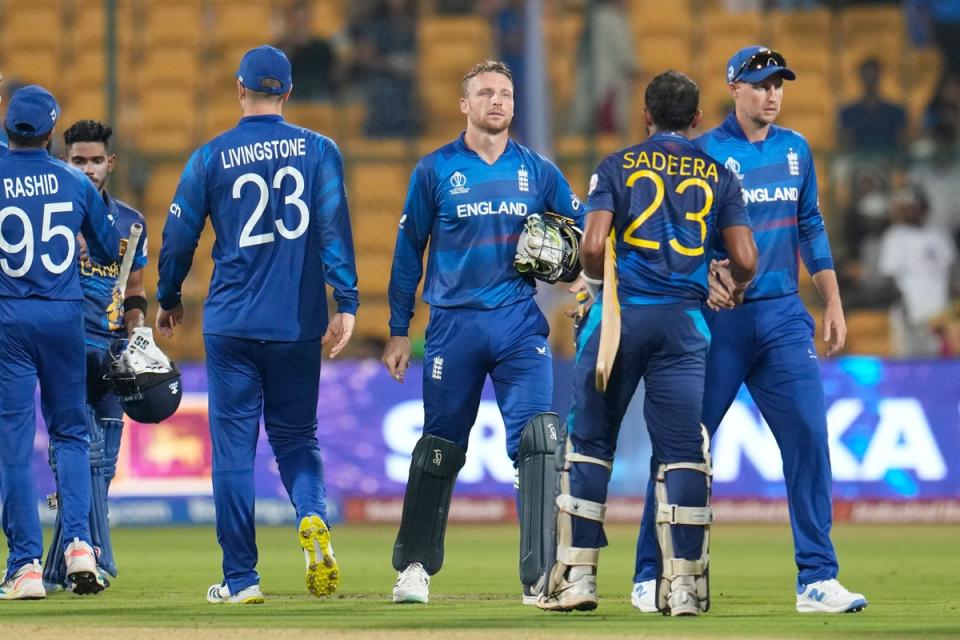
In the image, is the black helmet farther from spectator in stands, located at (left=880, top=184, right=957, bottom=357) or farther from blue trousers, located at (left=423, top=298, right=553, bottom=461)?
spectator in stands, located at (left=880, top=184, right=957, bottom=357)

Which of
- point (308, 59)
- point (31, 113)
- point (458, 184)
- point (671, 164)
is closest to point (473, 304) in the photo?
point (458, 184)

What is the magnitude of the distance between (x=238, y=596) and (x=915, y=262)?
33.1 ft

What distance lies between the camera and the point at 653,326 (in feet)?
23.9

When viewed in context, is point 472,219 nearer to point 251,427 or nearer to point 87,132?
point 251,427

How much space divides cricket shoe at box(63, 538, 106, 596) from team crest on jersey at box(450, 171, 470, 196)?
7.88 ft

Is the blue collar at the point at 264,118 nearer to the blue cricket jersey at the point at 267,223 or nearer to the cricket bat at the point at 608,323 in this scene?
the blue cricket jersey at the point at 267,223

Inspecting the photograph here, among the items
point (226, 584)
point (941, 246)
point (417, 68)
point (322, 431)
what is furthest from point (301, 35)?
point (226, 584)

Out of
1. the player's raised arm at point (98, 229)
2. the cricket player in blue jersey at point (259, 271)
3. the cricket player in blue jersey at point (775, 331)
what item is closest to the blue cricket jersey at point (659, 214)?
the cricket player in blue jersey at point (775, 331)

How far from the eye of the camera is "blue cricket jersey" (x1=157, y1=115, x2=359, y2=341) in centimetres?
812

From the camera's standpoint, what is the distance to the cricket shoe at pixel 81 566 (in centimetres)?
825

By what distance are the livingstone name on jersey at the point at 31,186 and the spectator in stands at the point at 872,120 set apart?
35.7 ft

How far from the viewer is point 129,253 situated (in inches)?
359

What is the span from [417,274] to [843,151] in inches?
349

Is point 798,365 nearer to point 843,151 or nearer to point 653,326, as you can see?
point 653,326
